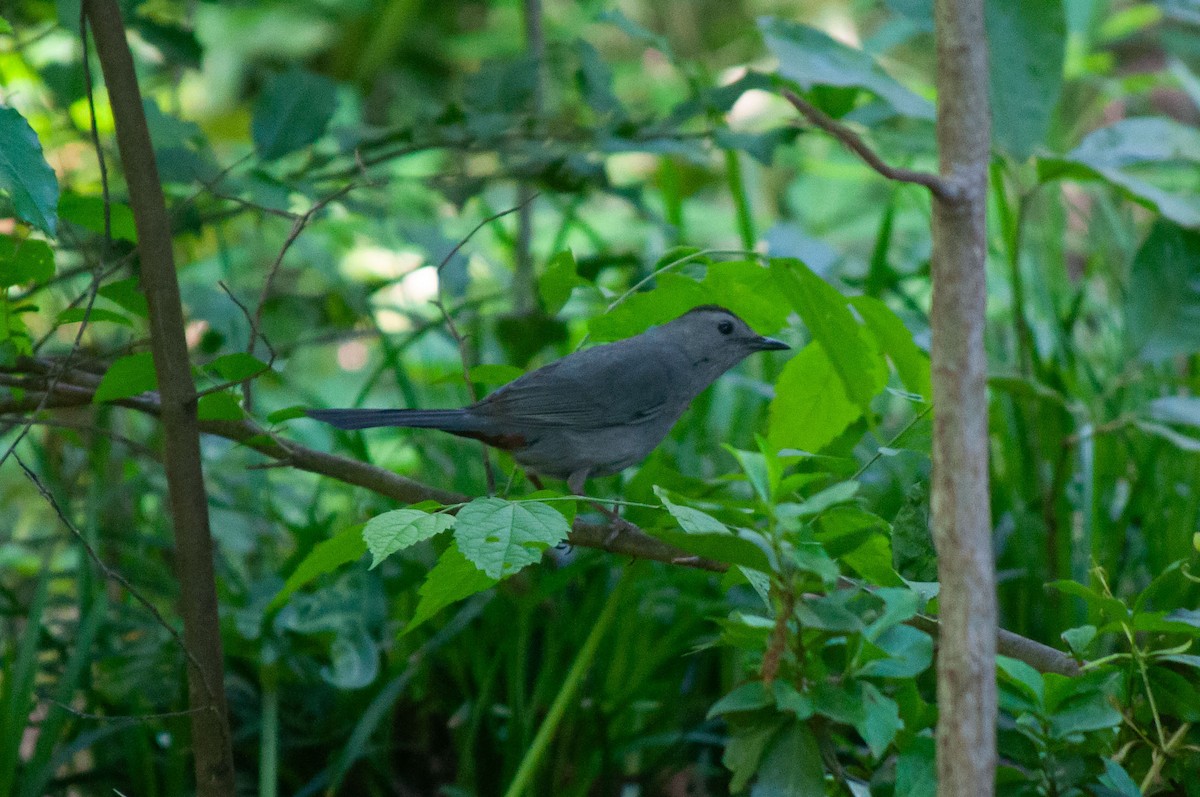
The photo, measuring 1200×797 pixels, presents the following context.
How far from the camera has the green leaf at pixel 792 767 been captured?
94 cm

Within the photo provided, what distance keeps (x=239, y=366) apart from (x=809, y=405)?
645 mm

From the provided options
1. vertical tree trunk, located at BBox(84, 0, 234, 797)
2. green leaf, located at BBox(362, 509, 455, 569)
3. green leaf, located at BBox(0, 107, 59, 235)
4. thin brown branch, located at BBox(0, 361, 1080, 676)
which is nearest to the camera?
green leaf, located at BBox(362, 509, 455, 569)

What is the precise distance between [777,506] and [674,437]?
1.65m

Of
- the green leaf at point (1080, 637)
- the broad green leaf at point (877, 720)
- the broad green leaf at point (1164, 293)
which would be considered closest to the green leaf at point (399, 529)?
the broad green leaf at point (877, 720)

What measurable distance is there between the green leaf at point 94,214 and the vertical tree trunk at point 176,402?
0.12 meters

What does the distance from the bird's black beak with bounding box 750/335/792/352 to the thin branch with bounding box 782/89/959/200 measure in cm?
110

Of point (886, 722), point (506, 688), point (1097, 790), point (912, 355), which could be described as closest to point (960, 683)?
point (886, 722)

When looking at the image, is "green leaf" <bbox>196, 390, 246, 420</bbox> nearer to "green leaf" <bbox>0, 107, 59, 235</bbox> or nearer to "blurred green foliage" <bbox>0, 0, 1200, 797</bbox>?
"blurred green foliage" <bbox>0, 0, 1200, 797</bbox>

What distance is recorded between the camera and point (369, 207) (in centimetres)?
211

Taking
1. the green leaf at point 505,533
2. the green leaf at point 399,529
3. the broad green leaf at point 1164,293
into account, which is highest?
the green leaf at point 399,529

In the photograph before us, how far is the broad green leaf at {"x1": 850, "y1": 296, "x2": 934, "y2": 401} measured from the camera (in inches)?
44.6

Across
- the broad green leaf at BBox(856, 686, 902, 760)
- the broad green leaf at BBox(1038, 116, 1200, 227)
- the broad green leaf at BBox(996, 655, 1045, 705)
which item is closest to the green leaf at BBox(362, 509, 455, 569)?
the broad green leaf at BBox(856, 686, 902, 760)

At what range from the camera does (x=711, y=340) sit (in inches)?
79.0

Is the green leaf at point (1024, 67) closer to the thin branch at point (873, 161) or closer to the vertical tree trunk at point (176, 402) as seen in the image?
the thin branch at point (873, 161)
